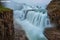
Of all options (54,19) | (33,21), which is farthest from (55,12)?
(33,21)

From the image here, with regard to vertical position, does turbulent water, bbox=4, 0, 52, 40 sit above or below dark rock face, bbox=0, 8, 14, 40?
below

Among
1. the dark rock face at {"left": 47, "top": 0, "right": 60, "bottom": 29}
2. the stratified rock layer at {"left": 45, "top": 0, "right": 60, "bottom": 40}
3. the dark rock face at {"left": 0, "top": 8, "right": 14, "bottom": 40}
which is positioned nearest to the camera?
the dark rock face at {"left": 0, "top": 8, "right": 14, "bottom": 40}

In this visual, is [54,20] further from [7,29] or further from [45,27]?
[7,29]

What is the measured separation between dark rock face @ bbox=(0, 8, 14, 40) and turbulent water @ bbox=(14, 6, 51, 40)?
0.99 m

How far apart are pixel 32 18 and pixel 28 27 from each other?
0.52 m

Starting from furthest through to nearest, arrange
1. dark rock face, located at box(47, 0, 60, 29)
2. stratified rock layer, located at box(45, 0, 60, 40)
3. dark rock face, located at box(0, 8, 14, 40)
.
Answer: dark rock face, located at box(47, 0, 60, 29)
stratified rock layer, located at box(45, 0, 60, 40)
dark rock face, located at box(0, 8, 14, 40)

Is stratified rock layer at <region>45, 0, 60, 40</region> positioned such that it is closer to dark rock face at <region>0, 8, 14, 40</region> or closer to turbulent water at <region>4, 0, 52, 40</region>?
turbulent water at <region>4, 0, 52, 40</region>

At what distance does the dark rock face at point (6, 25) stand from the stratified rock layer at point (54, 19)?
1.10 meters

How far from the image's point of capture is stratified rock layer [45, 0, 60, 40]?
3988mm

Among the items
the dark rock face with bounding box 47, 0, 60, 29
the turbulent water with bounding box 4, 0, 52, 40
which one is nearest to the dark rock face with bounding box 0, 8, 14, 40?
the turbulent water with bounding box 4, 0, 52, 40

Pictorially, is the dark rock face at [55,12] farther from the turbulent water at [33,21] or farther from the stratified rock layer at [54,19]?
the turbulent water at [33,21]

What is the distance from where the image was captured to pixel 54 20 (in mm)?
4457

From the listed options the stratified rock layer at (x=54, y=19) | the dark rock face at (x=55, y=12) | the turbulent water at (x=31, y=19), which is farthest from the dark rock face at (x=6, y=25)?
the dark rock face at (x=55, y=12)

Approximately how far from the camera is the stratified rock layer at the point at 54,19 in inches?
157
